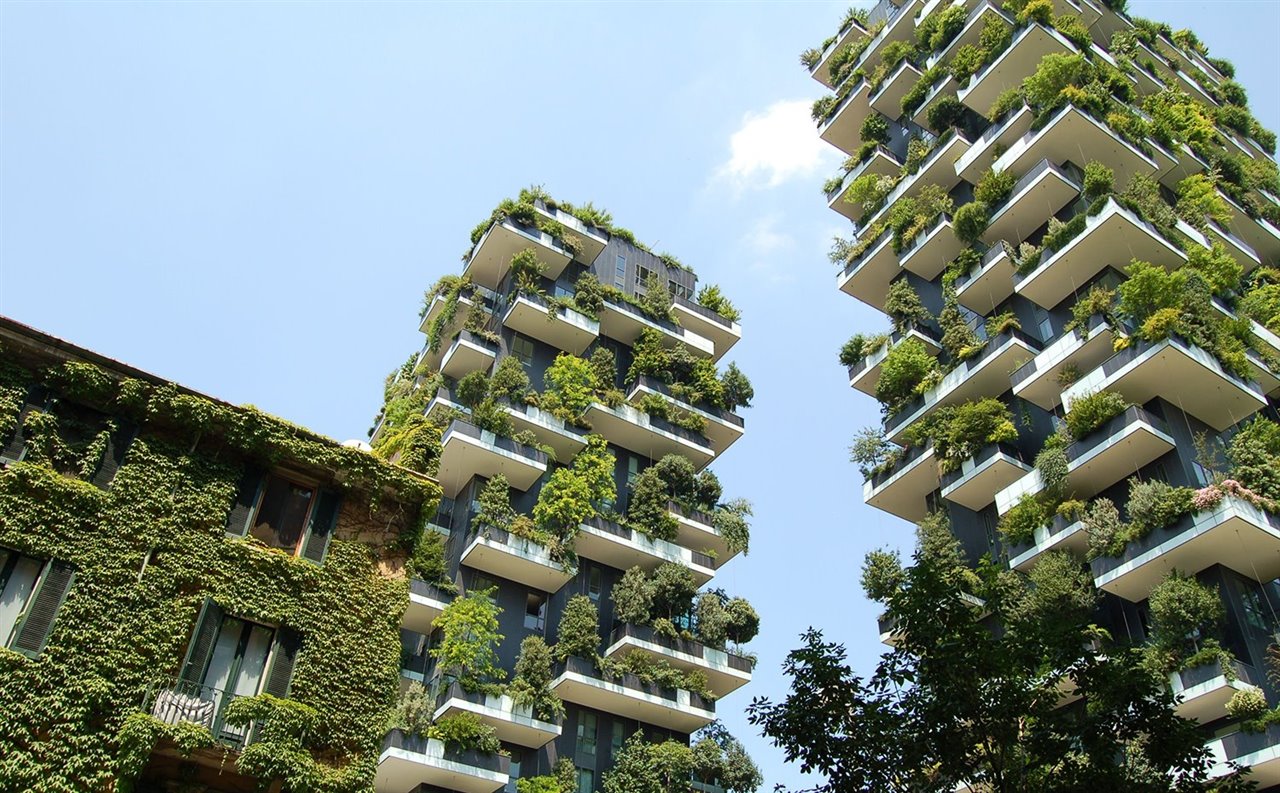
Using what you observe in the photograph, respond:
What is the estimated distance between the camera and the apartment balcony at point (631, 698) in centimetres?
3881

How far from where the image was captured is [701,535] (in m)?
46.5

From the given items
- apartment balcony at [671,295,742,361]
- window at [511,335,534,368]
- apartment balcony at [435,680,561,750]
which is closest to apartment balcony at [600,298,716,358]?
apartment balcony at [671,295,742,361]

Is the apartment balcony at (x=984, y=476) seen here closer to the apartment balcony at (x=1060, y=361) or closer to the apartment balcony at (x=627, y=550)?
the apartment balcony at (x=1060, y=361)

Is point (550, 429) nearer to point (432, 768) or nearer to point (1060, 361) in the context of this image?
point (432, 768)

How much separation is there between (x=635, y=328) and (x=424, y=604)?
725 inches

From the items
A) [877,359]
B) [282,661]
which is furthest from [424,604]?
[877,359]

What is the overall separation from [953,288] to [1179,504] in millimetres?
14703

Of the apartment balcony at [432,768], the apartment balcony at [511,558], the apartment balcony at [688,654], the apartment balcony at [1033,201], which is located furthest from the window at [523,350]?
the apartment balcony at [1033,201]

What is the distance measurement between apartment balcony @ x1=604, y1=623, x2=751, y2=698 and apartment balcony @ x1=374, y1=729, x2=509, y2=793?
302 inches

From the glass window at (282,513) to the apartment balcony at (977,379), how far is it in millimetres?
24696

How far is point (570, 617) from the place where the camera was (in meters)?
40.4

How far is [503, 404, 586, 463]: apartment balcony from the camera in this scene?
145 feet

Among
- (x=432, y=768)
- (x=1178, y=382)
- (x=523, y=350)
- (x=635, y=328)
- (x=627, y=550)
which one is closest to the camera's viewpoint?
(x=1178, y=382)

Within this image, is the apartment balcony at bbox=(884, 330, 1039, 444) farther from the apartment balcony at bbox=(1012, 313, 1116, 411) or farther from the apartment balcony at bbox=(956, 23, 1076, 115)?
the apartment balcony at bbox=(956, 23, 1076, 115)
